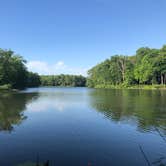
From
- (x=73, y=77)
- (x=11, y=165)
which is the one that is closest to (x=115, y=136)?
(x=11, y=165)

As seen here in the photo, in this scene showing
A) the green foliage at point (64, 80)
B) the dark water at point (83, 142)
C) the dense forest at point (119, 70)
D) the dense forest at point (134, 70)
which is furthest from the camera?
the green foliage at point (64, 80)

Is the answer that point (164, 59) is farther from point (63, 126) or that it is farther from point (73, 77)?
point (73, 77)

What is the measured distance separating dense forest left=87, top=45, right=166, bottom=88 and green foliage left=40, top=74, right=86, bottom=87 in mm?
45120

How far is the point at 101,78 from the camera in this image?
12350 centimetres

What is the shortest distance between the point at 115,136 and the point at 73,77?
6748 inches

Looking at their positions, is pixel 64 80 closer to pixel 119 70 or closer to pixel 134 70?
pixel 119 70

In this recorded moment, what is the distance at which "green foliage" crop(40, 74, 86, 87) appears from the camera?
184 m

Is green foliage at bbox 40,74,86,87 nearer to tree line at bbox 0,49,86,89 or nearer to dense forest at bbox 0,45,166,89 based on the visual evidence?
tree line at bbox 0,49,86,89

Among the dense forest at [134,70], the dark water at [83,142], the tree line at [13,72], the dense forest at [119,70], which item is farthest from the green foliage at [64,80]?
the dark water at [83,142]

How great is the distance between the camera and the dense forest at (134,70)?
3402 inches

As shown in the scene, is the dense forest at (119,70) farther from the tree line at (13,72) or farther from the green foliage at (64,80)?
the green foliage at (64,80)

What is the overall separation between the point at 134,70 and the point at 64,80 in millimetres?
98717

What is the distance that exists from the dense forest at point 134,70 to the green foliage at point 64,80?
1776 inches

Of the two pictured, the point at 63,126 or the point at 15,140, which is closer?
the point at 15,140
